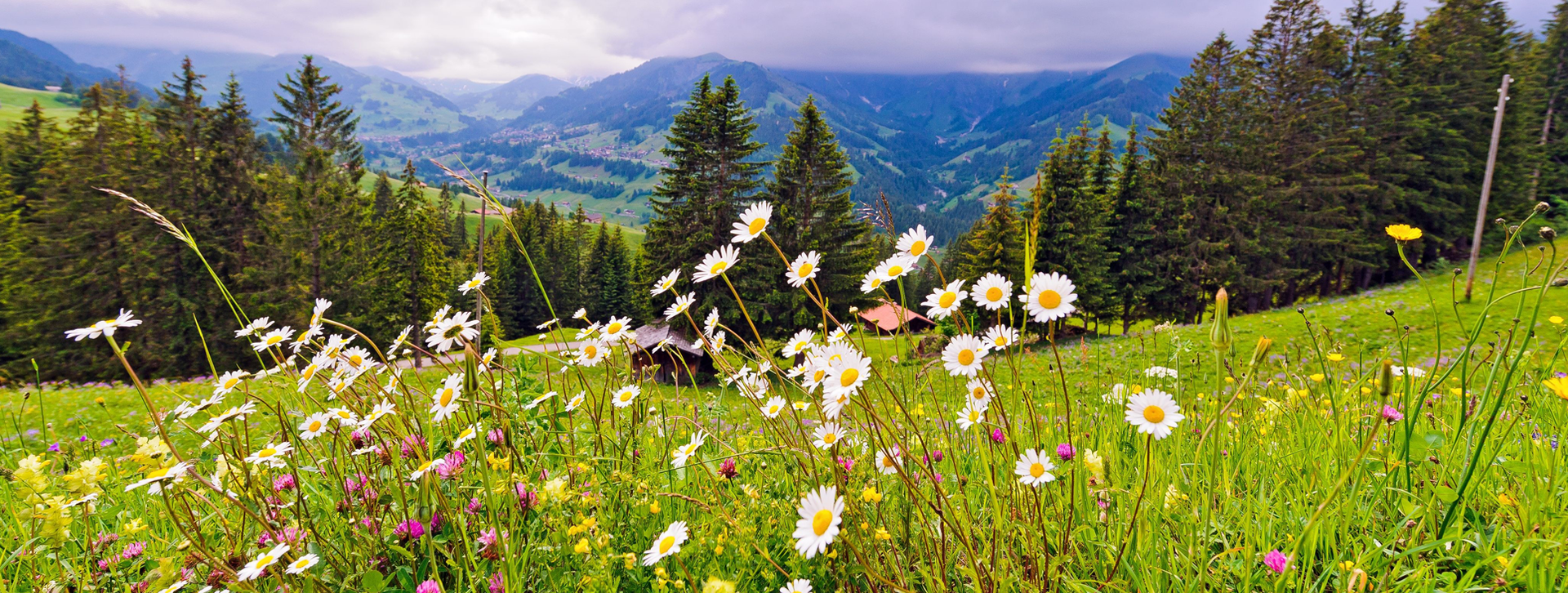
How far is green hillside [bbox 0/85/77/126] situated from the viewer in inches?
3706

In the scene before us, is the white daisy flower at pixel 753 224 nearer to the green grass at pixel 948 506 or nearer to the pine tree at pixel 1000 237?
the green grass at pixel 948 506

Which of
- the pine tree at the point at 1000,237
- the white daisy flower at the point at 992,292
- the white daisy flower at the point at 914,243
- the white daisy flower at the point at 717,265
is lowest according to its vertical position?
the pine tree at the point at 1000,237

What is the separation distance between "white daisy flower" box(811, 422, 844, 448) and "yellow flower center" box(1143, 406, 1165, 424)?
0.66 meters

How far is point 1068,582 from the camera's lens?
1327 mm

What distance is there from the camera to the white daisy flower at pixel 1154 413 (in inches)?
40.3

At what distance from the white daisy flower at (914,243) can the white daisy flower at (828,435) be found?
0.51 meters

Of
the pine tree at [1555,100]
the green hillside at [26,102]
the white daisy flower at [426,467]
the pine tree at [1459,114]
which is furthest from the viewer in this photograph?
the green hillside at [26,102]

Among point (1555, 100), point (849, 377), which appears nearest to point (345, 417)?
point (849, 377)

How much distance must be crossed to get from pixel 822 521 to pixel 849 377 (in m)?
0.31

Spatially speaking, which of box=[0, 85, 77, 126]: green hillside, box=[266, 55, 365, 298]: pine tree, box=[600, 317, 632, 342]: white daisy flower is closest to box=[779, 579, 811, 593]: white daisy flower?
box=[600, 317, 632, 342]: white daisy flower

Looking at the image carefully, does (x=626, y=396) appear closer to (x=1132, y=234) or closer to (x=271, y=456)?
(x=271, y=456)

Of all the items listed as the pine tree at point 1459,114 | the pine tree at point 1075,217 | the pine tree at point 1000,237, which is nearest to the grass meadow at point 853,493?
the pine tree at point 1000,237

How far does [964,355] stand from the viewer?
1.28 m

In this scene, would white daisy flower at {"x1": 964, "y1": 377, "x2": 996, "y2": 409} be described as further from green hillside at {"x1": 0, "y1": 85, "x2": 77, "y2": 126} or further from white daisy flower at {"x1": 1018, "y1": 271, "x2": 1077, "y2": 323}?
green hillside at {"x1": 0, "y1": 85, "x2": 77, "y2": 126}
